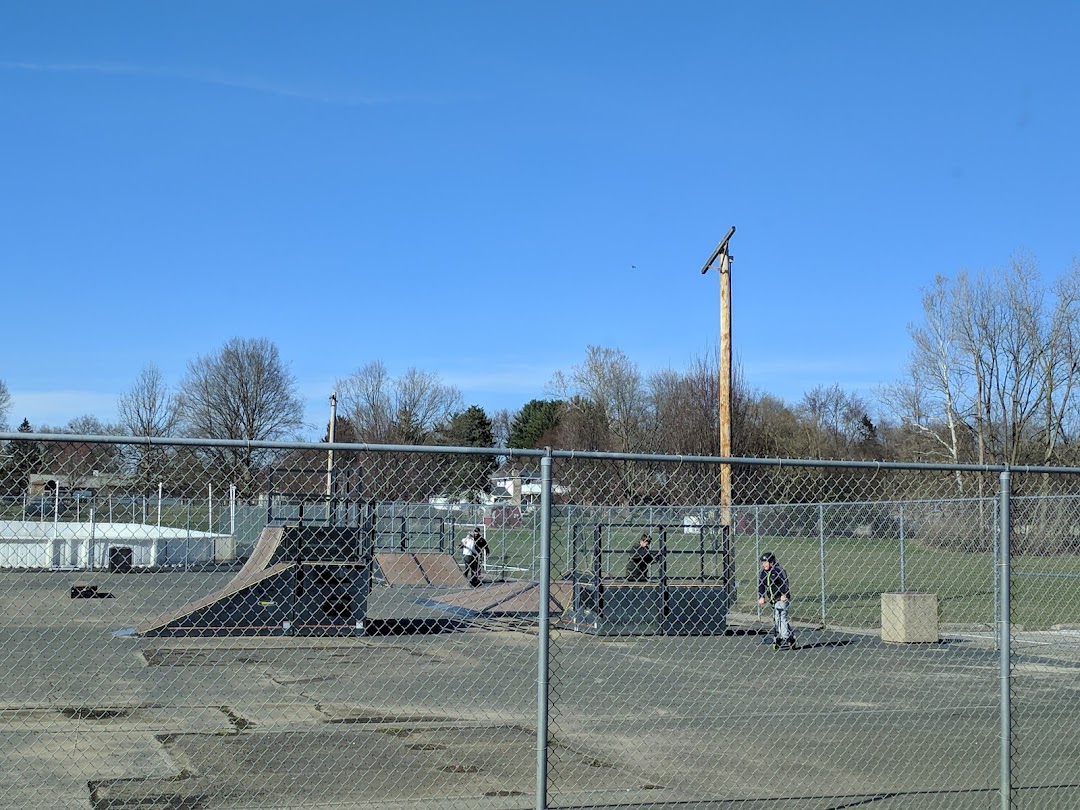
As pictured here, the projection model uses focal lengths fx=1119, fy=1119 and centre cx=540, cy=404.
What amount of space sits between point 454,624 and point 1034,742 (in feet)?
41.0

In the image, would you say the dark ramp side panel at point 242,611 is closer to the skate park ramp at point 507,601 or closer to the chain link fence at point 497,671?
the chain link fence at point 497,671

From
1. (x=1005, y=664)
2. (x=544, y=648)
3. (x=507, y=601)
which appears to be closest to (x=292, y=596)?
(x=507, y=601)

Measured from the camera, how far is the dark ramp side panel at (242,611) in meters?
17.4

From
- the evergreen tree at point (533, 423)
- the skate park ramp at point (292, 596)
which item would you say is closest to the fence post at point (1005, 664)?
the skate park ramp at point (292, 596)

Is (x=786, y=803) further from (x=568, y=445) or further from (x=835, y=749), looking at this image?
(x=568, y=445)

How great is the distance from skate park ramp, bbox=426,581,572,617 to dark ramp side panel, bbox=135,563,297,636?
4.57 meters

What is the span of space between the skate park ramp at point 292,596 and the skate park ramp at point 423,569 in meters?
9.90

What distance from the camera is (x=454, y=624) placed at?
2072 centimetres

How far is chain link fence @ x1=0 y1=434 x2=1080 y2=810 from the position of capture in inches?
284

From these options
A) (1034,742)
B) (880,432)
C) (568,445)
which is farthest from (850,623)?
(880,432)

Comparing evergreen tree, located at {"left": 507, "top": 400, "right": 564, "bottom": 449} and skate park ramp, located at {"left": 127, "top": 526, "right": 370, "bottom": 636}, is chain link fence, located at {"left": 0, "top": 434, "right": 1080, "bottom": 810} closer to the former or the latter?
skate park ramp, located at {"left": 127, "top": 526, "right": 370, "bottom": 636}

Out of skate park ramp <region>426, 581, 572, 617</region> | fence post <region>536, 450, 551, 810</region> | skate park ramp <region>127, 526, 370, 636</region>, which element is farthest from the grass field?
fence post <region>536, 450, 551, 810</region>

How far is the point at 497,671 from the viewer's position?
15.0 m

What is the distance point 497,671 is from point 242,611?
5.03 meters
